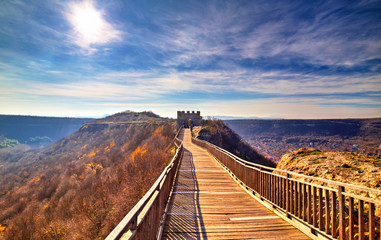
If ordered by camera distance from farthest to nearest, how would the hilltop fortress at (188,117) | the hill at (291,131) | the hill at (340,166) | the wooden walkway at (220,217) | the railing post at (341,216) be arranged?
the hilltop fortress at (188,117) → the hill at (291,131) → the hill at (340,166) → the wooden walkway at (220,217) → the railing post at (341,216)

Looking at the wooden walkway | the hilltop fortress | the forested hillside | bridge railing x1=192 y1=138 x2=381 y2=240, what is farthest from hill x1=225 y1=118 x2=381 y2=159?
bridge railing x1=192 y1=138 x2=381 y2=240

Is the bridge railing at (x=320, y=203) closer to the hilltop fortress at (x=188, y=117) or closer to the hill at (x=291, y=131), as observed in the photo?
the hill at (x=291, y=131)

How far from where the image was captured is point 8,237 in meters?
21.5

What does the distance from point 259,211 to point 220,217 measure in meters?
1.34

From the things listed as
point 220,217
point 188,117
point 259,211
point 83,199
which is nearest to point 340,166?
point 259,211

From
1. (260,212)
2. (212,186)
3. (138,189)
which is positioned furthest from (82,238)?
(260,212)

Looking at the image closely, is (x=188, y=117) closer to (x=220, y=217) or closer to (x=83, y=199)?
(x=83, y=199)

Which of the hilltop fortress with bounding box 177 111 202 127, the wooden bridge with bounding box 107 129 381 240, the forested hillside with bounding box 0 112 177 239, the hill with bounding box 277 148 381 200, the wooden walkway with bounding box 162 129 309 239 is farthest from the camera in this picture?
the hilltop fortress with bounding box 177 111 202 127

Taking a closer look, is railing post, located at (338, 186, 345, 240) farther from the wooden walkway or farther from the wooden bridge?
the wooden walkway

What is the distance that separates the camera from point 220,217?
17.3ft

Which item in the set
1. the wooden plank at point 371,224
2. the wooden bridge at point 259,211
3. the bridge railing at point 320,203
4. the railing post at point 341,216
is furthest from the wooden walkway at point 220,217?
the wooden plank at point 371,224

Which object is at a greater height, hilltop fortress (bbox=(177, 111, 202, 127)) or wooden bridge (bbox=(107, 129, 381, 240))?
hilltop fortress (bbox=(177, 111, 202, 127))

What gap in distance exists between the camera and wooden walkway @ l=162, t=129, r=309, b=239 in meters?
4.36

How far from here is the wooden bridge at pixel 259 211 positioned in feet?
10.4
